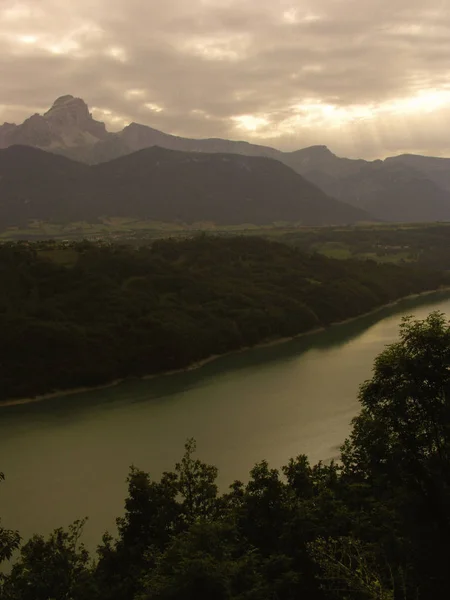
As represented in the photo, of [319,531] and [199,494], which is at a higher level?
[199,494]

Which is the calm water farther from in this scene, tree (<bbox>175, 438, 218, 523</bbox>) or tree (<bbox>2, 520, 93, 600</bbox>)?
tree (<bbox>2, 520, 93, 600</bbox>)

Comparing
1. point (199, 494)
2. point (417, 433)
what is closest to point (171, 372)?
point (199, 494)

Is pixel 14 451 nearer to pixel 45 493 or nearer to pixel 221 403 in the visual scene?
pixel 45 493

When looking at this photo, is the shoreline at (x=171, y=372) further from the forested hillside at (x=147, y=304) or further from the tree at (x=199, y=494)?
the tree at (x=199, y=494)

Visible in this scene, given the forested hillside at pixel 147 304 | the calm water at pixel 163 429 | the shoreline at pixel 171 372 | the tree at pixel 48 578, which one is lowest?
the calm water at pixel 163 429

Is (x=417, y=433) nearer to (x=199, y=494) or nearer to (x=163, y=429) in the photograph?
(x=199, y=494)

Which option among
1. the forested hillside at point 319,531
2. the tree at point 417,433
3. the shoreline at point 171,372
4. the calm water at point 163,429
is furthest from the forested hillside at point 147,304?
the tree at point 417,433

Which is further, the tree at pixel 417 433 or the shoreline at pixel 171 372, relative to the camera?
the shoreline at pixel 171 372
